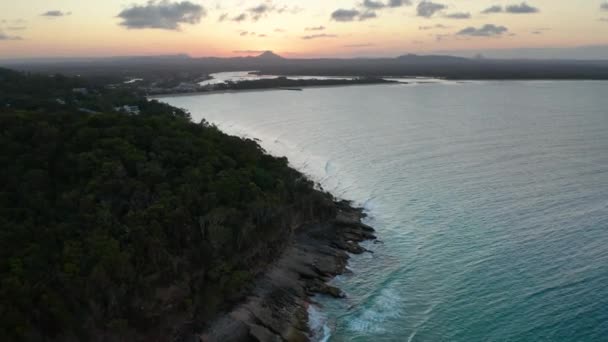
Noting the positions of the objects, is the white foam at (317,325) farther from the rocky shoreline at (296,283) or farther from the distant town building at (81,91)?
the distant town building at (81,91)

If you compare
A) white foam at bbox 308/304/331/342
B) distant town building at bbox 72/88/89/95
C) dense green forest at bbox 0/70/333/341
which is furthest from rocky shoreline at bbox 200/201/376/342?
distant town building at bbox 72/88/89/95

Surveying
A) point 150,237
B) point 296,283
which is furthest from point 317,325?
point 150,237

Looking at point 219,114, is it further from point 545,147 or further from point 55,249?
point 55,249

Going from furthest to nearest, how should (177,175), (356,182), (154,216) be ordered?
(356,182) < (177,175) < (154,216)

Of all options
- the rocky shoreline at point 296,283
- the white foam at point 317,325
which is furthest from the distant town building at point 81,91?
the white foam at point 317,325

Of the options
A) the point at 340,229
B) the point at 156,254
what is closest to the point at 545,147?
the point at 340,229
